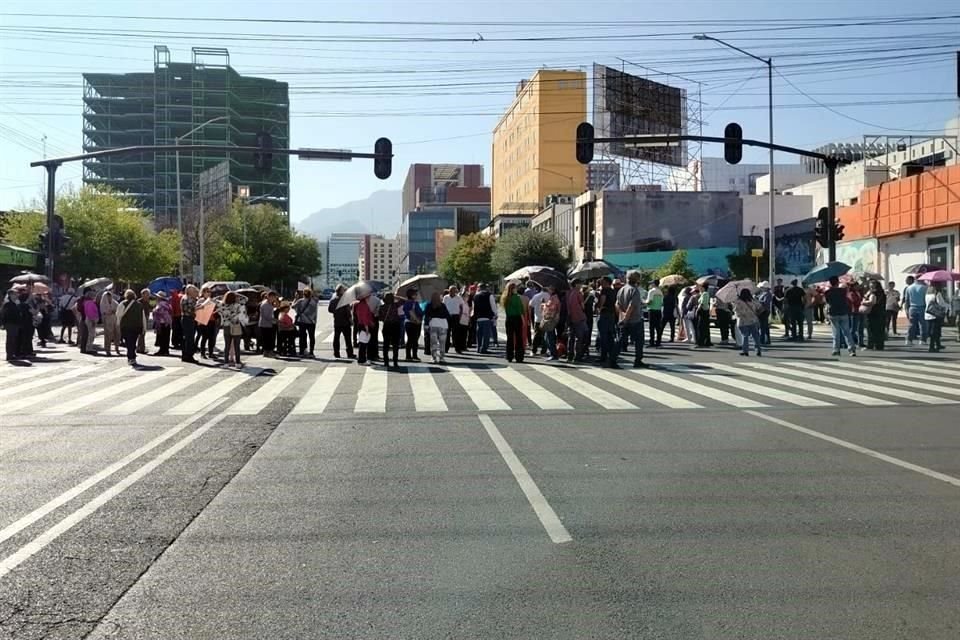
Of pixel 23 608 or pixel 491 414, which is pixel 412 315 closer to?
pixel 491 414

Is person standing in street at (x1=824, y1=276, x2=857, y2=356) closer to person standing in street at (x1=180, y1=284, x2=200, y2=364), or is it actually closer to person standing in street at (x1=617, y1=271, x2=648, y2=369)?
person standing in street at (x1=617, y1=271, x2=648, y2=369)

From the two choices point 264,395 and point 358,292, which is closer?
point 264,395

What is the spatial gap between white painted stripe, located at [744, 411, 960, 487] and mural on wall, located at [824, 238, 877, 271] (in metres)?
31.4

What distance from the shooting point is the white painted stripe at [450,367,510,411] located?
1347cm

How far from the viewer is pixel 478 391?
50.7ft

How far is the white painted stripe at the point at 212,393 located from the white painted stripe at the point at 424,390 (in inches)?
125

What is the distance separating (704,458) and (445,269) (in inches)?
3943

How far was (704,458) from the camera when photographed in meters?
9.39


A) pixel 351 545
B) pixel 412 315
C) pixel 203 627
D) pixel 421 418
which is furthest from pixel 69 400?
pixel 203 627

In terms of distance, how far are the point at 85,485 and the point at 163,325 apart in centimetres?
1606

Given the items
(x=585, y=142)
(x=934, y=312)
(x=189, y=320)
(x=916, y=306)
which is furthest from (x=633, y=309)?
(x=189, y=320)

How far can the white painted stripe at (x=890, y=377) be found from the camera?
1515 centimetres

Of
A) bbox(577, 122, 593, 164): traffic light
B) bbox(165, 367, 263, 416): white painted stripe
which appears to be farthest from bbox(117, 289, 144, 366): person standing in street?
bbox(577, 122, 593, 164): traffic light

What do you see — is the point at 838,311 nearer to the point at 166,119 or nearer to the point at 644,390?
the point at 644,390
